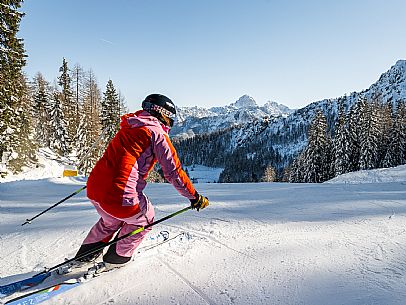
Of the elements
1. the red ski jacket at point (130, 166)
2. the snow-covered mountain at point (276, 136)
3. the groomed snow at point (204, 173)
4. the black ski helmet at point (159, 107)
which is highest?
the snow-covered mountain at point (276, 136)

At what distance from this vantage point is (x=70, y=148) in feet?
115

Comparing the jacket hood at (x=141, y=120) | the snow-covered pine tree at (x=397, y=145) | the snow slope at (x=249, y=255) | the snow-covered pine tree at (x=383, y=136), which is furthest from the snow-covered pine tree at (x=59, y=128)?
A: the snow-covered pine tree at (x=397, y=145)

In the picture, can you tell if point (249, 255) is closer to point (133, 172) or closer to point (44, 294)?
point (133, 172)

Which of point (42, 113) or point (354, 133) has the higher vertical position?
point (42, 113)

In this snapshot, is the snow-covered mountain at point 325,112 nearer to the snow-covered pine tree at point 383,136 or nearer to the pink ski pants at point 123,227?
the snow-covered pine tree at point 383,136

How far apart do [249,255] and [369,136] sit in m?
33.2

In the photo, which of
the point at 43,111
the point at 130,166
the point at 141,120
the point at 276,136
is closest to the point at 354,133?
the point at 141,120

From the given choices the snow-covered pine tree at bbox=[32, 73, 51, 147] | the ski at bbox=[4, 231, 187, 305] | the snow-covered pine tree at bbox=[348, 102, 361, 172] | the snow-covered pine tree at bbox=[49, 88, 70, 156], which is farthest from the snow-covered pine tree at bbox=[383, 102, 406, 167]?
the snow-covered pine tree at bbox=[32, 73, 51, 147]

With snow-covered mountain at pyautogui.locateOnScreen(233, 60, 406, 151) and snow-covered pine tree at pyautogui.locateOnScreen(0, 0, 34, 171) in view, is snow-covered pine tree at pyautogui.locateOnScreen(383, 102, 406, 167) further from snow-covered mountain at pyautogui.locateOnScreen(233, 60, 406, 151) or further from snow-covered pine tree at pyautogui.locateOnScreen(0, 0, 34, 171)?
snow-covered mountain at pyautogui.locateOnScreen(233, 60, 406, 151)

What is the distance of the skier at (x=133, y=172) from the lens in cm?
254

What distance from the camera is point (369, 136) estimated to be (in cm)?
3050

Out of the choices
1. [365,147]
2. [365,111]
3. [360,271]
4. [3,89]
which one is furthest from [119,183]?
[365,111]

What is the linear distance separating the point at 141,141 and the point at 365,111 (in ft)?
118

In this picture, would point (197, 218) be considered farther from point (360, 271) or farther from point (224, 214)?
point (360, 271)
